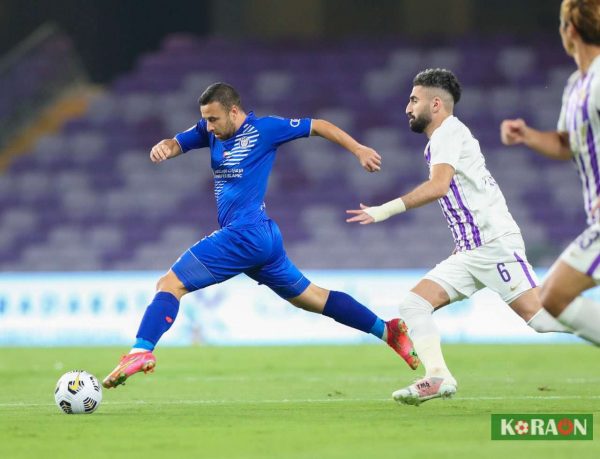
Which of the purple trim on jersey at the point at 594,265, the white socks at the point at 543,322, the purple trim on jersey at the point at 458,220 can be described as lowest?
the white socks at the point at 543,322

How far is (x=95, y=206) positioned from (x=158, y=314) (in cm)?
1297

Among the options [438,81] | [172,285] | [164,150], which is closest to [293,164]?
[164,150]

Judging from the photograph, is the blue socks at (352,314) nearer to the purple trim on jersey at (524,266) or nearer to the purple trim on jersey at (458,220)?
the purple trim on jersey at (458,220)

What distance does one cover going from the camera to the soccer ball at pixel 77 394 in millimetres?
7391

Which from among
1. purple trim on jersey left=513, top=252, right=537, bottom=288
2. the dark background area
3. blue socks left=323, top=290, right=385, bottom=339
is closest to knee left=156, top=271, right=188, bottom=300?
blue socks left=323, top=290, right=385, bottom=339

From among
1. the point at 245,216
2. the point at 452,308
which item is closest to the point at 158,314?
the point at 245,216

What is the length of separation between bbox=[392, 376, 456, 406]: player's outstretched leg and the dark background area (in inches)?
601

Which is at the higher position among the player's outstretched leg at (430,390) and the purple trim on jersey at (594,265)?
the purple trim on jersey at (594,265)

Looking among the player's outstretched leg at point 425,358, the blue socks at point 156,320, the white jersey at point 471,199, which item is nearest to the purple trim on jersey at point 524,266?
the white jersey at point 471,199

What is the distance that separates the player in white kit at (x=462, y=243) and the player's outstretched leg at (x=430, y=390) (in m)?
0.03

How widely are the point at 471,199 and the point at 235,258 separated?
1.64 meters

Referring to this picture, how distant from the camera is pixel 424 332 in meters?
7.54

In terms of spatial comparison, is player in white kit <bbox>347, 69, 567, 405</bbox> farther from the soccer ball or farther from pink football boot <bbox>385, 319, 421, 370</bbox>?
the soccer ball

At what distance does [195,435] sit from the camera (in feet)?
20.6
